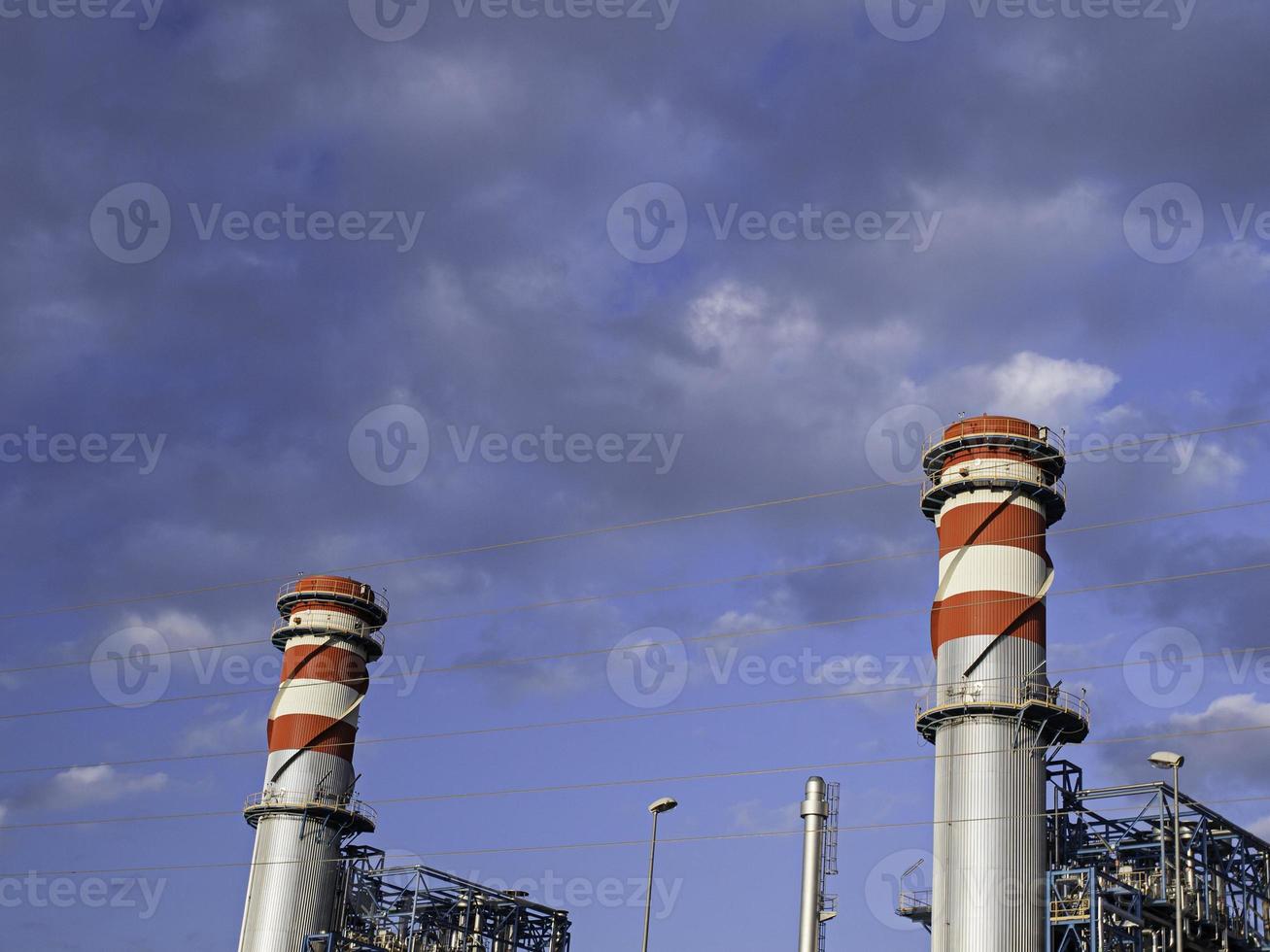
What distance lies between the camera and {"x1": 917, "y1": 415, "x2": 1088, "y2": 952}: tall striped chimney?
57031mm

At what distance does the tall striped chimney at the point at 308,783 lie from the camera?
75.6 meters

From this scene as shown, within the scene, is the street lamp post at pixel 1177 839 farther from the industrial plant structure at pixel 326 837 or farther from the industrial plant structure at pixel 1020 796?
the industrial plant structure at pixel 326 837

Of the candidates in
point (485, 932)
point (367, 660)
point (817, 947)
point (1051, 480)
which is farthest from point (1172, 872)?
point (367, 660)

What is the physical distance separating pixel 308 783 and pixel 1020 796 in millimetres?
34671

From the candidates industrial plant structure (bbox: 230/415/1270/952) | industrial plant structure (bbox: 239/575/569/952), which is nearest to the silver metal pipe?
industrial plant structure (bbox: 230/415/1270/952)

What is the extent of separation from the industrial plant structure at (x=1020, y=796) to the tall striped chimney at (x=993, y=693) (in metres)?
0.05

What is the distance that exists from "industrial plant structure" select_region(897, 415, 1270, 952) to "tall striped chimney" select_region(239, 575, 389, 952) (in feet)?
93.9

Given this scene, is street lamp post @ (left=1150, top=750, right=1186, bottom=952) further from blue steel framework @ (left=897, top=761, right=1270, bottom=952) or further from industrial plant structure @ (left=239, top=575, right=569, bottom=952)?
industrial plant structure @ (left=239, top=575, right=569, bottom=952)

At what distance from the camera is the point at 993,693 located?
193 feet

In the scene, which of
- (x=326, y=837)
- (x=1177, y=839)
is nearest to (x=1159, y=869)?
(x=1177, y=839)

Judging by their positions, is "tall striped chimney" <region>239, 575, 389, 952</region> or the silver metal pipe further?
"tall striped chimney" <region>239, 575, 389, 952</region>

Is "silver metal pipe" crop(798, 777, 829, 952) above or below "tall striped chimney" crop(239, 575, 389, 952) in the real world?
below

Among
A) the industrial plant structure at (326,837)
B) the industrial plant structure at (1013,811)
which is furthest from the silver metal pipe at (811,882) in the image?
the industrial plant structure at (326,837)

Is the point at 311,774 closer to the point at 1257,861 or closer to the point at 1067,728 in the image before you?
the point at 1067,728
